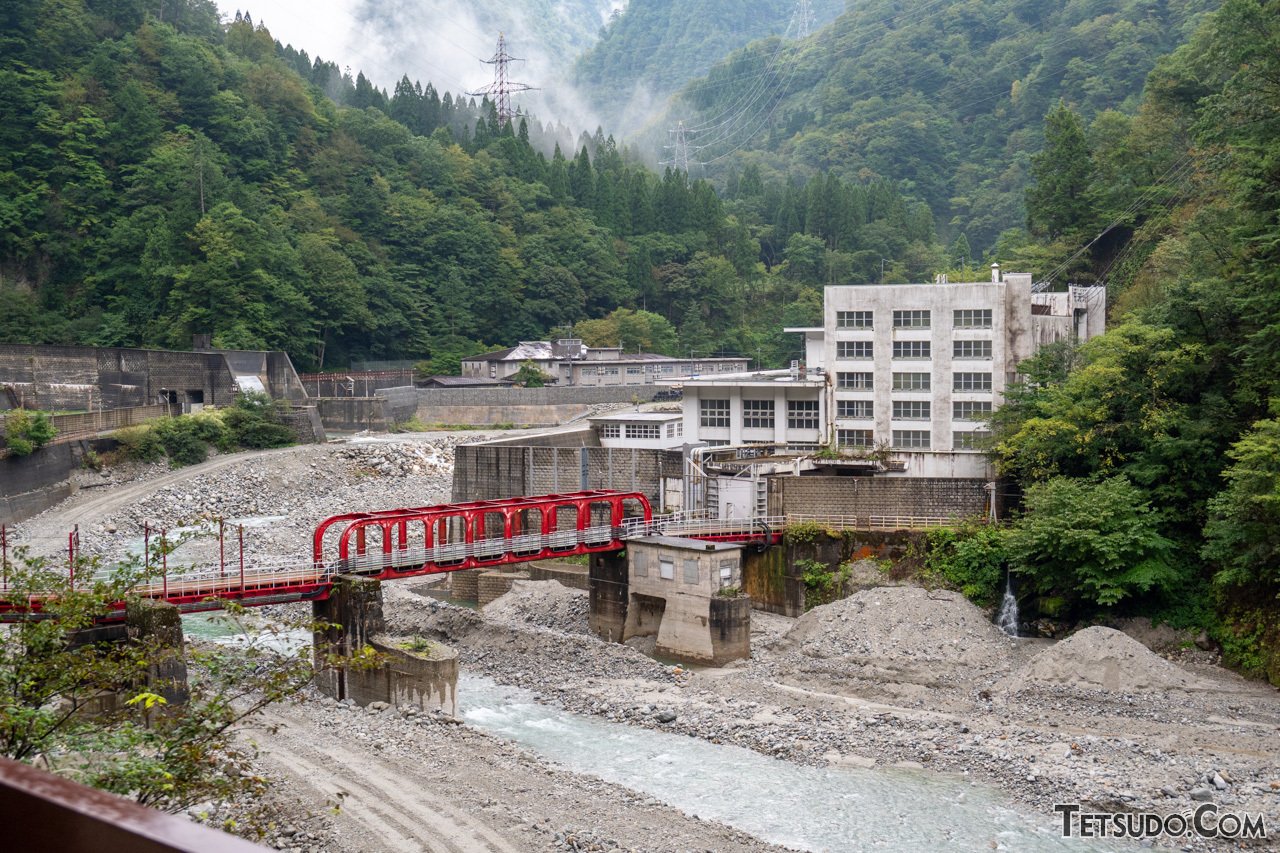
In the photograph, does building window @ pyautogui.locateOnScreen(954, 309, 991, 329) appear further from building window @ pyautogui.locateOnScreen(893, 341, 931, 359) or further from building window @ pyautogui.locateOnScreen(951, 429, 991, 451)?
building window @ pyautogui.locateOnScreen(951, 429, 991, 451)

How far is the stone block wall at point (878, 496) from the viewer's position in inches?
1495

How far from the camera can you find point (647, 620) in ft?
120

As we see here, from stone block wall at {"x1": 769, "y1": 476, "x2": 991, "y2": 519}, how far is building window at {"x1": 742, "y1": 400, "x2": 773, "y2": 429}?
837 centimetres

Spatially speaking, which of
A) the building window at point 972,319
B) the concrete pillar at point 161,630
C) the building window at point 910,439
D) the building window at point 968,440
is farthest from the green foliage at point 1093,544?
the concrete pillar at point 161,630

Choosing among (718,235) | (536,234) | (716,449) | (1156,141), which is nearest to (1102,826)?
(716,449)

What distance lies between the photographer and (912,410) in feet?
150

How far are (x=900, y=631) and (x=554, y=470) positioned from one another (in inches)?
759

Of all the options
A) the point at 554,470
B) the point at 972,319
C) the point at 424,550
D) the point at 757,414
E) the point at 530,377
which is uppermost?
the point at 972,319

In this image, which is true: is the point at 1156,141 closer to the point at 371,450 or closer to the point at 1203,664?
the point at 1203,664

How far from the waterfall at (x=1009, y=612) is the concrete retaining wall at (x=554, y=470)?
47.2 ft

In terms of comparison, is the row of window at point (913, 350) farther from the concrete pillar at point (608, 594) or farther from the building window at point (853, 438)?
the concrete pillar at point (608, 594)

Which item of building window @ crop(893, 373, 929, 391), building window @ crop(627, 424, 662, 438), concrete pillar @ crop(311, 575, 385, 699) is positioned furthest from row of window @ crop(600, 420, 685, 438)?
concrete pillar @ crop(311, 575, 385, 699)

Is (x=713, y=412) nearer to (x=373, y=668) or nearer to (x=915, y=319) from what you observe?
(x=915, y=319)

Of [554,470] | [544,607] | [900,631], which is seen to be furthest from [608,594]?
[554,470]
